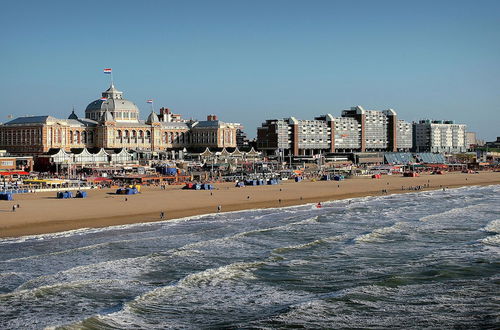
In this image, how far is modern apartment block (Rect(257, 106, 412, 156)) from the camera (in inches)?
6919

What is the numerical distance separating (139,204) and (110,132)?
272 feet

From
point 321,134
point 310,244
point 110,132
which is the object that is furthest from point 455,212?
point 321,134

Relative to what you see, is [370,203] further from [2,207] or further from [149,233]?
[2,207]

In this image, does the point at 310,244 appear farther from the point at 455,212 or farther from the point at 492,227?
the point at 455,212

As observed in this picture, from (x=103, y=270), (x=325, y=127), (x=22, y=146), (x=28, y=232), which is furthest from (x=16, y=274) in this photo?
(x=325, y=127)

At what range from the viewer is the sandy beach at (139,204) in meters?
46.1

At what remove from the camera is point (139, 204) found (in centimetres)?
5938

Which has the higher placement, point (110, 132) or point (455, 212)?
point (110, 132)

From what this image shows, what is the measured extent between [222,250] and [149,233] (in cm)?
812

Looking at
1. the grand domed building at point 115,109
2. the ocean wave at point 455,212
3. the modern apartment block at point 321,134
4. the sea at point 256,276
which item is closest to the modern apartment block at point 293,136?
the modern apartment block at point 321,134

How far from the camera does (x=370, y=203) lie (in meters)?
65.3

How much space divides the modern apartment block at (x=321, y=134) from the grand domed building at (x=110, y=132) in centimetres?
1629

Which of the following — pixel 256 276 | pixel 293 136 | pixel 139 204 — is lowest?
pixel 256 276

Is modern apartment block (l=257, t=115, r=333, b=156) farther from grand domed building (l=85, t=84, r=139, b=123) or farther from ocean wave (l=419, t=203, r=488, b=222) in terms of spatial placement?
ocean wave (l=419, t=203, r=488, b=222)
